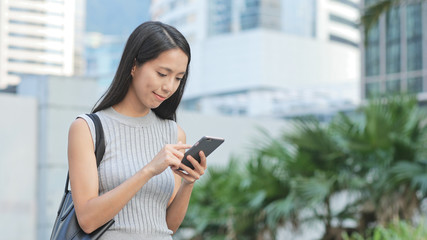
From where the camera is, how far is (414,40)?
22078mm

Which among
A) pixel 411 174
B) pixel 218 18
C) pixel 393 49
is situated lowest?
pixel 411 174

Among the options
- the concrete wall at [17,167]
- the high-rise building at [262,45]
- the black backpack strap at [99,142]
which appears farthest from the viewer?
the high-rise building at [262,45]

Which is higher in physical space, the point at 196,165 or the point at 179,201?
the point at 196,165

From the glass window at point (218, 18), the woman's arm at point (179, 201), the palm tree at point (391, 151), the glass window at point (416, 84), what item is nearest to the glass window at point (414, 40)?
the glass window at point (416, 84)

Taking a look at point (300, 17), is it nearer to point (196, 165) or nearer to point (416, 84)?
point (416, 84)

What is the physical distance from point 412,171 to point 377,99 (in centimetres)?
91

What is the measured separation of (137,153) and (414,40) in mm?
21477

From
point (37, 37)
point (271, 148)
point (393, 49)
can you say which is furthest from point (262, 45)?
point (271, 148)

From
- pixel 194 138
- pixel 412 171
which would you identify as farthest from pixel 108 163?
pixel 194 138

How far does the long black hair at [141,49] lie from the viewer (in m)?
1.71

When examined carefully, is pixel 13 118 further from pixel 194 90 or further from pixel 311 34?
pixel 311 34

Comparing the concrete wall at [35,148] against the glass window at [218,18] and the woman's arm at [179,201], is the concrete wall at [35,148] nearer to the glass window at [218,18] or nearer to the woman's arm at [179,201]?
the woman's arm at [179,201]

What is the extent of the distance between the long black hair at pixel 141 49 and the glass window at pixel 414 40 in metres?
21.2

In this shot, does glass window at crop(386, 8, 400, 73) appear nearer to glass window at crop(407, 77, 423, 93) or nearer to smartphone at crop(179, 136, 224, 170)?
glass window at crop(407, 77, 423, 93)
